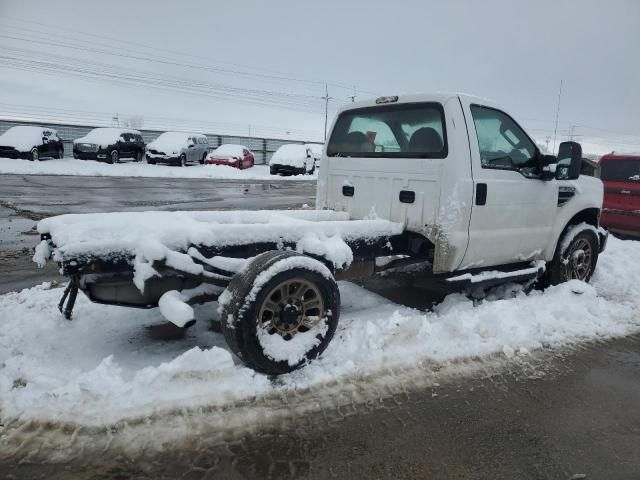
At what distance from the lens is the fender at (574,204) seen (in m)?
5.32

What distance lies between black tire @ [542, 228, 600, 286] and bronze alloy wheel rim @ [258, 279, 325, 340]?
3338 mm

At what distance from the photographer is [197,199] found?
13422 millimetres

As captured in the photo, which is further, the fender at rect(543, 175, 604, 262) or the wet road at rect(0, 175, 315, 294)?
the wet road at rect(0, 175, 315, 294)

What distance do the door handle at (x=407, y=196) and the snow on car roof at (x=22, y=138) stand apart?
2269 centimetres

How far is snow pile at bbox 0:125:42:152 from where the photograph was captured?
21594mm

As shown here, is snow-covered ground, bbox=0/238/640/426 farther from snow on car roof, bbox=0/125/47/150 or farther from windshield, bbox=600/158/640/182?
snow on car roof, bbox=0/125/47/150

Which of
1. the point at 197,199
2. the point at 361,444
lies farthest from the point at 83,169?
the point at 361,444

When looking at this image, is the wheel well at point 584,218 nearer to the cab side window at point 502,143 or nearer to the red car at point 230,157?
the cab side window at point 502,143

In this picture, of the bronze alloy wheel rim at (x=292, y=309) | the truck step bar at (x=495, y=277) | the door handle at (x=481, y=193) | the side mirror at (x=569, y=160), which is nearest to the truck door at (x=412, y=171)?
the door handle at (x=481, y=193)

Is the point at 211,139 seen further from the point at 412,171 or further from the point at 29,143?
the point at 412,171

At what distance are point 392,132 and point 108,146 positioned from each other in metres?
22.7

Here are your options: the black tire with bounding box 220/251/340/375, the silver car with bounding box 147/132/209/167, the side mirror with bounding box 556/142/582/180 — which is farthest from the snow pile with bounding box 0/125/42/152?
the side mirror with bounding box 556/142/582/180

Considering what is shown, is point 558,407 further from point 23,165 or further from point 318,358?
point 23,165

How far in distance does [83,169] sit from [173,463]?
21.8 meters
